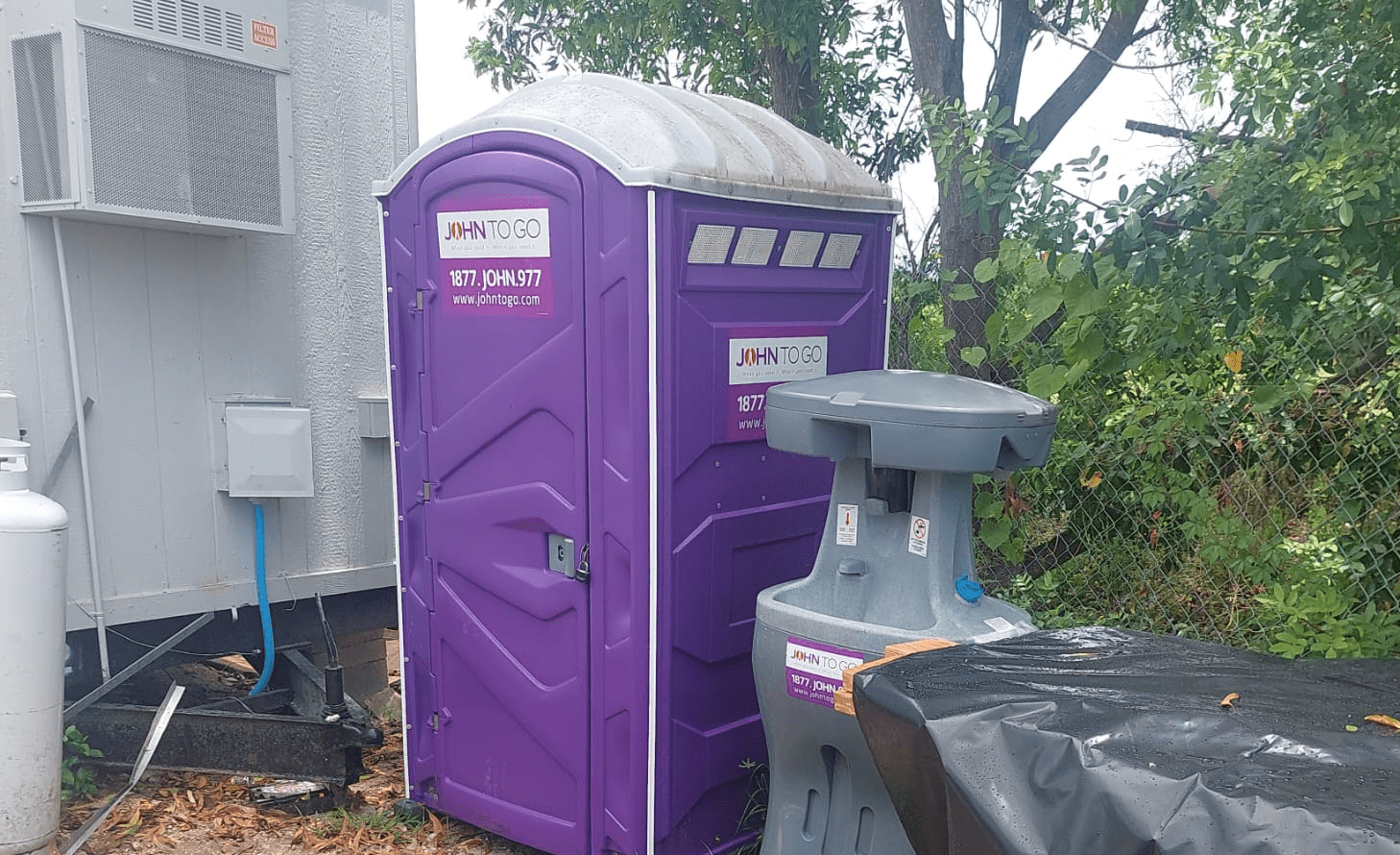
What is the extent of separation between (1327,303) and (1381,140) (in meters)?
0.62

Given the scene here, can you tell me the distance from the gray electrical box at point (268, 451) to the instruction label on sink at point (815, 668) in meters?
2.46

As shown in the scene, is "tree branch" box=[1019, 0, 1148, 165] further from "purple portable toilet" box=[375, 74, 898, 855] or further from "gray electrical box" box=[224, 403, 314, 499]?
"gray electrical box" box=[224, 403, 314, 499]

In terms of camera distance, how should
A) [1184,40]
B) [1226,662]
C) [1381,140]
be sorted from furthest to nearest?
→ [1184,40] → [1381,140] → [1226,662]

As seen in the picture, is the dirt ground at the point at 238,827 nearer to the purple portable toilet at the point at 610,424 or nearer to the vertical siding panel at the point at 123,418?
the purple portable toilet at the point at 610,424

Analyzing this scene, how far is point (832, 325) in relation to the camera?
3.54 metres

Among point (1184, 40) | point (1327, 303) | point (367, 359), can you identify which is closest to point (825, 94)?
point (1184, 40)

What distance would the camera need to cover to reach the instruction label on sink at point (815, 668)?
2742 millimetres

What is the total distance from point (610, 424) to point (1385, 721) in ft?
6.37

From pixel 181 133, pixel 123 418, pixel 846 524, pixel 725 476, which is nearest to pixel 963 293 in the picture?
pixel 725 476

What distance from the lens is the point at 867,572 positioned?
2.84 m

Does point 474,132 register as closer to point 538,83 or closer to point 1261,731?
point 538,83

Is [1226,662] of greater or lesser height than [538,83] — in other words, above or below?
below

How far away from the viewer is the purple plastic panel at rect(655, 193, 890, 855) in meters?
3.07

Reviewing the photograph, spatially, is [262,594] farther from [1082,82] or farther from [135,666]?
[1082,82]
